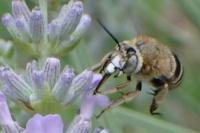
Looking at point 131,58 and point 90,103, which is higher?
point 131,58

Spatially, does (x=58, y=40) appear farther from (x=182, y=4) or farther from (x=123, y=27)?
(x=123, y=27)

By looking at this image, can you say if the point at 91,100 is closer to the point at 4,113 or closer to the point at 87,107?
the point at 87,107

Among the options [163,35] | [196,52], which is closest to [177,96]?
[163,35]

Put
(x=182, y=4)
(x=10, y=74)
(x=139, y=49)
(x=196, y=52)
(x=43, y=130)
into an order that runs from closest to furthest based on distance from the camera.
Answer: (x=43, y=130) → (x=10, y=74) → (x=139, y=49) → (x=182, y=4) → (x=196, y=52)

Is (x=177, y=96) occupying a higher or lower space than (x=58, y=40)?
lower

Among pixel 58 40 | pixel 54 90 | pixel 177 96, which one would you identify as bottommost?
pixel 177 96

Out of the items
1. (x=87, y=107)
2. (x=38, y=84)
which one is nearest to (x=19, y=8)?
(x=38, y=84)

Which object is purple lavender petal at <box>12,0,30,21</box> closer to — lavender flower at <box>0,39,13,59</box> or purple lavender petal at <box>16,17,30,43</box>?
purple lavender petal at <box>16,17,30,43</box>

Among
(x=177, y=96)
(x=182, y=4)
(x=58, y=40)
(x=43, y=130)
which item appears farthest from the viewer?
(x=177, y=96)
